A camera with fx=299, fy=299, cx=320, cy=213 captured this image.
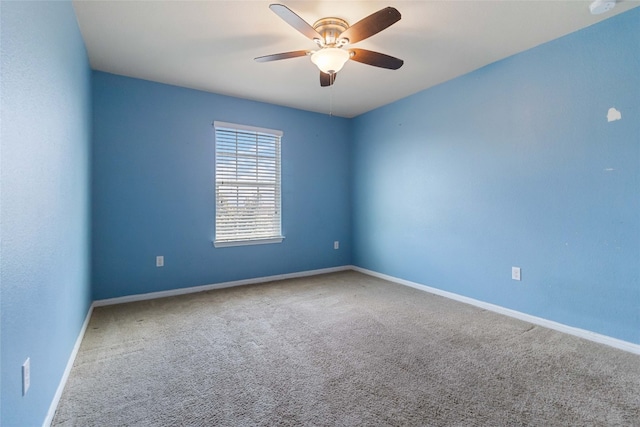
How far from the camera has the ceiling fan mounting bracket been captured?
2.22 metres

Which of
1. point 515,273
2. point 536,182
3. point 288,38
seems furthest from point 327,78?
point 515,273

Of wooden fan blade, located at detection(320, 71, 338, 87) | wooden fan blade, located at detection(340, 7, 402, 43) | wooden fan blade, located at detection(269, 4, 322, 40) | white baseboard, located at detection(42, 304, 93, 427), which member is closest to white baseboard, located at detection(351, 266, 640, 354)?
wooden fan blade, located at detection(320, 71, 338, 87)

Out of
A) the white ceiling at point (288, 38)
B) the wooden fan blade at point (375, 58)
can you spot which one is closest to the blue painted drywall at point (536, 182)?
the white ceiling at point (288, 38)

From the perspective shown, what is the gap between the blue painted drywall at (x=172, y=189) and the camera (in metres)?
3.19

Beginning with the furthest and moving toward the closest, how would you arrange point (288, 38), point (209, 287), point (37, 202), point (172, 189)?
point (209, 287), point (172, 189), point (288, 38), point (37, 202)

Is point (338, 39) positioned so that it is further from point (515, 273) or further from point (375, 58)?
point (515, 273)

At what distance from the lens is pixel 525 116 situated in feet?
9.12

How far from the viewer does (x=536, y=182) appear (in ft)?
8.88

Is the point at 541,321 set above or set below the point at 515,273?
below

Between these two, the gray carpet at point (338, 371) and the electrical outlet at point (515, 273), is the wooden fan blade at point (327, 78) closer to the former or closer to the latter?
the gray carpet at point (338, 371)

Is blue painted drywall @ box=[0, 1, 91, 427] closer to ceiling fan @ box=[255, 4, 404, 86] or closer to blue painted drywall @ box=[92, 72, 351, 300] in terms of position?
blue painted drywall @ box=[92, 72, 351, 300]

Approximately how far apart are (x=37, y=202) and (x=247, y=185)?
2710 millimetres

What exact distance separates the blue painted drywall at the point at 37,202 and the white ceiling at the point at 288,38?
1.61 ft

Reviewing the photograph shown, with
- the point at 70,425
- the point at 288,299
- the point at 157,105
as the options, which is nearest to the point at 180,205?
the point at 157,105
